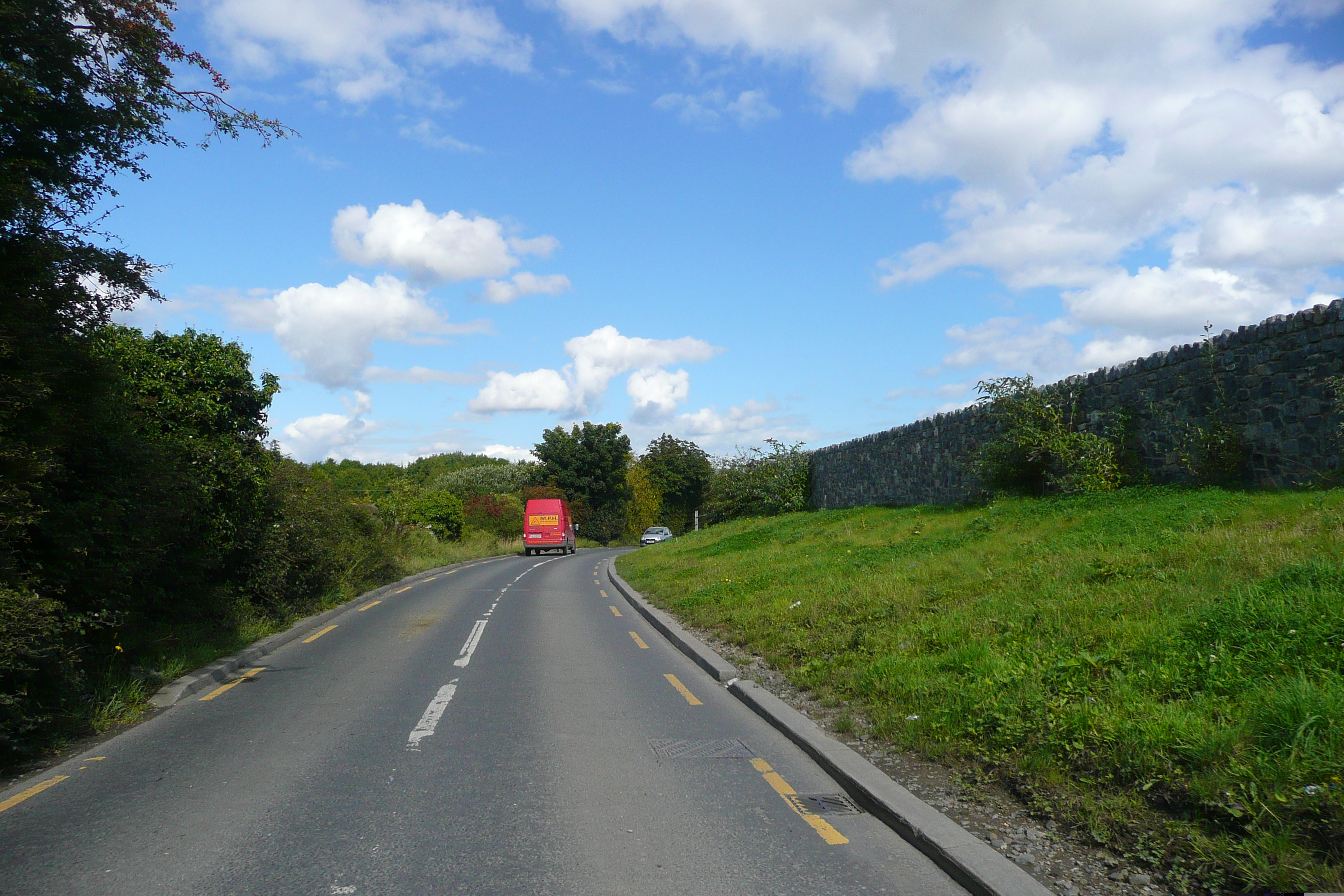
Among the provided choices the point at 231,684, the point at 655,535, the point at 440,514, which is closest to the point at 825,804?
the point at 231,684

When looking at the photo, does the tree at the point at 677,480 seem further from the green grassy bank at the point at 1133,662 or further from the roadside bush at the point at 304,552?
the green grassy bank at the point at 1133,662

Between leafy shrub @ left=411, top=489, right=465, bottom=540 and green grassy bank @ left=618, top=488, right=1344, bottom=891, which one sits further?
leafy shrub @ left=411, top=489, right=465, bottom=540

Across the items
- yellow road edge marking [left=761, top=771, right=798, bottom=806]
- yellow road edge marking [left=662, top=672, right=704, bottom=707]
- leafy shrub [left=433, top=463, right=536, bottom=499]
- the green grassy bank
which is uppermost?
leafy shrub [left=433, top=463, right=536, bottom=499]

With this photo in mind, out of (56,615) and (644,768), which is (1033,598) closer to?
(644,768)

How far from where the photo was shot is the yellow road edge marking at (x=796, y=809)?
4.77m

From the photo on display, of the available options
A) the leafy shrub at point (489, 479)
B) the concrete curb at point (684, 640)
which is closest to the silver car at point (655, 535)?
the leafy shrub at point (489, 479)

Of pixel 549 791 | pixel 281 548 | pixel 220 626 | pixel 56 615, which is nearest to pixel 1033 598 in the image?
pixel 549 791

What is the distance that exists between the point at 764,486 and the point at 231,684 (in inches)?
1063

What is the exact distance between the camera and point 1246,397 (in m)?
11.6

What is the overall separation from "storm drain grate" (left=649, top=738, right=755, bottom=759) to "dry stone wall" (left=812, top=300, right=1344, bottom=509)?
28.4 feet

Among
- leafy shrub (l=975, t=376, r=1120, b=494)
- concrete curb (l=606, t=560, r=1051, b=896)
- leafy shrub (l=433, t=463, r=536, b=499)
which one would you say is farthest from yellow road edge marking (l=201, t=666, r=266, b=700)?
leafy shrub (l=433, t=463, r=536, b=499)

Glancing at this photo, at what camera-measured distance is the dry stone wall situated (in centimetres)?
1041

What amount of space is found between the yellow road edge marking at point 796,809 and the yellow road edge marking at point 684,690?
2033 millimetres

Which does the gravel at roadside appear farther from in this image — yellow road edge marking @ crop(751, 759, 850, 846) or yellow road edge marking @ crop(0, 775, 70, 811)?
yellow road edge marking @ crop(0, 775, 70, 811)
